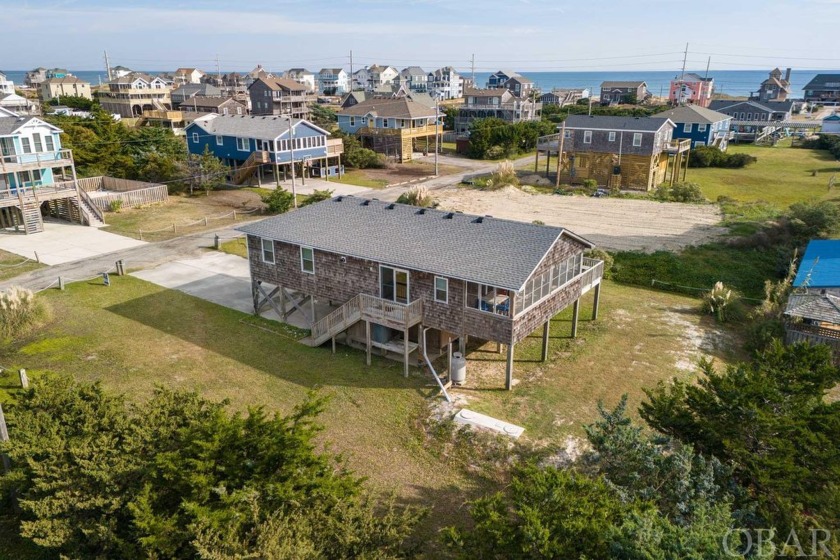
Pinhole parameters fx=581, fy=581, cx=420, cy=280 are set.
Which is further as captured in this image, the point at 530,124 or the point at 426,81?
the point at 426,81

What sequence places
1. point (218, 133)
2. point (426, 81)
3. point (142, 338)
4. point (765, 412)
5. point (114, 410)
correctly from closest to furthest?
1. point (765, 412)
2. point (114, 410)
3. point (142, 338)
4. point (218, 133)
5. point (426, 81)

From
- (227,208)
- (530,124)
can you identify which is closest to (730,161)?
(530,124)

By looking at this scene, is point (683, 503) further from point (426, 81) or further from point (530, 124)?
point (426, 81)

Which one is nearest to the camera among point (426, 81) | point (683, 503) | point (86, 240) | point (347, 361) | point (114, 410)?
point (683, 503)

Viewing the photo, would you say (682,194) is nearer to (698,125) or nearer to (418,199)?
(418,199)

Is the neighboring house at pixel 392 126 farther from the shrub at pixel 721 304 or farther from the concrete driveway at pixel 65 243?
the shrub at pixel 721 304

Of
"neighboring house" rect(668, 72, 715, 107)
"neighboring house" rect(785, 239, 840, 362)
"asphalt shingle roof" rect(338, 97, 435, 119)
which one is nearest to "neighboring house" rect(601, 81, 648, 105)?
"neighboring house" rect(668, 72, 715, 107)

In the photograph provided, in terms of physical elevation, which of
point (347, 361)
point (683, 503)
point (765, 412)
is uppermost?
point (765, 412)

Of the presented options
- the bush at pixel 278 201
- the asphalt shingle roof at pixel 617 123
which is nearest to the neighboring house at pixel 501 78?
the asphalt shingle roof at pixel 617 123
